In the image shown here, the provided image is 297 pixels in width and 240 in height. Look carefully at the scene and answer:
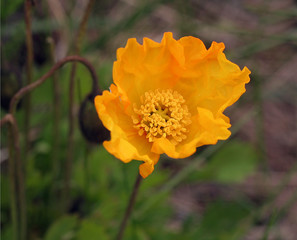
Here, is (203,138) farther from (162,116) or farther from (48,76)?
(48,76)

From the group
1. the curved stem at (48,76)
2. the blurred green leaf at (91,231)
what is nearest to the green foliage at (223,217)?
the blurred green leaf at (91,231)

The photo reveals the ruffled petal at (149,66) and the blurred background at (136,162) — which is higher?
the ruffled petal at (149,66)

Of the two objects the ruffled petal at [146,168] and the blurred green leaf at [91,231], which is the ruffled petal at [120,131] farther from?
the blurred green leaf at [91,231]

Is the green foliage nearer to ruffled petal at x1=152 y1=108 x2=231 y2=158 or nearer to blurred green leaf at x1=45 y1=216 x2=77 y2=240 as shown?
blurred green leaf at x1=45 y1=216 x2=77 y2=240

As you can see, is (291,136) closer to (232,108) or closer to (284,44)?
(232,108)

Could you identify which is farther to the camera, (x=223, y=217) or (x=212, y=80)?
(x=223, y=217)

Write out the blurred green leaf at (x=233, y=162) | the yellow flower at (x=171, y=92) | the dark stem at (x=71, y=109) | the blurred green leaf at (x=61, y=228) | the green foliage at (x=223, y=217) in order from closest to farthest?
the yellow flower at (x=171, y=92)
the dark stem at (x=71, y=109)
the blurred green leaf at (x=61, y=228)
the green foliage at (x=223, y=217)
the blurred green leaf at (x=233, y=162)

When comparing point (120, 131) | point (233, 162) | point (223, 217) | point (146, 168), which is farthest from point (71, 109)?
point (233, 162)
